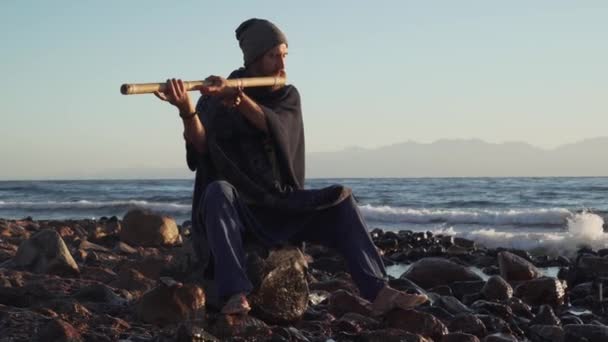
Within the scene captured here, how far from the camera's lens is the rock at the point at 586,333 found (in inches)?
208

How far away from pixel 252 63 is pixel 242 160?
1.90 ft

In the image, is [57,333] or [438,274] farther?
[438,274]

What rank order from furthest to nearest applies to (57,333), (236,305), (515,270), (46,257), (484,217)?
(484,217)
(515,270)
(46,257)
(236,305)
(57,333)

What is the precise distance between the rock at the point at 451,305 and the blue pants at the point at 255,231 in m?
0.99

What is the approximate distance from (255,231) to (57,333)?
1.25 m

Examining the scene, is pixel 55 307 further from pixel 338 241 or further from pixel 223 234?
pixel 338 241

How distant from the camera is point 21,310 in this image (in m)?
4.93

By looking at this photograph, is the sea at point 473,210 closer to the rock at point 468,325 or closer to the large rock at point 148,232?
the large rock at point 148,232

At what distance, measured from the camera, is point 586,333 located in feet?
17.5

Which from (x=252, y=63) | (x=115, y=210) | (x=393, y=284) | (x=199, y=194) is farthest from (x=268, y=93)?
(x=115, y=210)

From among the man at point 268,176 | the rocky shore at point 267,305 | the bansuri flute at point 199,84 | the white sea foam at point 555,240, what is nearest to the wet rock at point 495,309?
the rocky shore at point 267,305

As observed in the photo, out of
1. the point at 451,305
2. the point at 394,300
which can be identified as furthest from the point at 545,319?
the point at 394,300

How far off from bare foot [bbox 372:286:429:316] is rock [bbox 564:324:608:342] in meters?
0.96

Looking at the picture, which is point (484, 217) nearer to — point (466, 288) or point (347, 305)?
point (466, 288)
